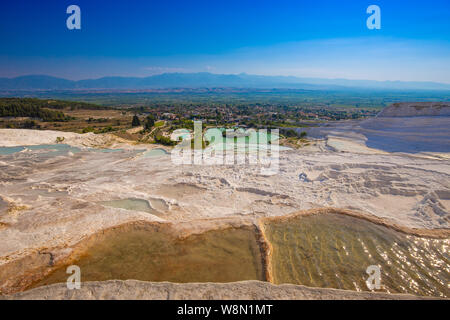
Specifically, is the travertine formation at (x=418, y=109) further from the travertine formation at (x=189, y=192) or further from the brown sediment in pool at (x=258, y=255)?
the brown sediment in pool at (x=258, y=255)

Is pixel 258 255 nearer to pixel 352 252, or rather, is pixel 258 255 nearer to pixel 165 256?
pixel 165 256

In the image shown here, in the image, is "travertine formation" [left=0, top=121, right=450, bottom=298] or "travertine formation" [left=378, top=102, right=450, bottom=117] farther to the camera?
"travertine formation" [left=378, top=102, right=450, bottom=117]

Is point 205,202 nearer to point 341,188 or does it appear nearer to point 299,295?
point 299,295
